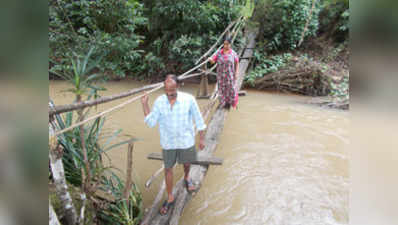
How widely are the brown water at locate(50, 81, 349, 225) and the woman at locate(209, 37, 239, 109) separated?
683 millimetres

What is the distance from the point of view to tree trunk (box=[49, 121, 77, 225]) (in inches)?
49.1

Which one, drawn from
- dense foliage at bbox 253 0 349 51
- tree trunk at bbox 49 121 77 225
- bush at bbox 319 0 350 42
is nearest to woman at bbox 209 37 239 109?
tree trunk at bbox 49 121 77 225

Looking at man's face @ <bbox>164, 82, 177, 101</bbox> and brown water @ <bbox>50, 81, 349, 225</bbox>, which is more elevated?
man's face @ <bbox>164, 82, 177, 101</bbox>

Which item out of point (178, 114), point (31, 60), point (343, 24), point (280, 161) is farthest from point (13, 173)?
point (343, 24)

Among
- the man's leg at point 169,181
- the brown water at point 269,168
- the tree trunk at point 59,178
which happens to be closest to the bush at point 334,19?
the brown water at point 269,168

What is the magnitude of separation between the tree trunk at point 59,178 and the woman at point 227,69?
2470mm

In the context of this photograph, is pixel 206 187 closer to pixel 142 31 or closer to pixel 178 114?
pixel 178 114

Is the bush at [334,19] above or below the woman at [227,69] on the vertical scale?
above

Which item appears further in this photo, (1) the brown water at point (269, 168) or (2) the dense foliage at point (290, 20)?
(2) the dense foliage at point (290, 20)

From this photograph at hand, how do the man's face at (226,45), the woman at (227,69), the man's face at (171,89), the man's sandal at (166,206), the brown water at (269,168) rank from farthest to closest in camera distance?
1. the woman at (227,69)
2. the man's face at (226,45)
3. the brown water at (269,168)
4. the man's sandal at (166,206)
5. the man's face at (171,89)

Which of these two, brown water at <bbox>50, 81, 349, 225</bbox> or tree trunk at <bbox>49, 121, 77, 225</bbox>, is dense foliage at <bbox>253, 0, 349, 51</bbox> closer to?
brown water at <bbox>50, 81, 349, 225</bbox>

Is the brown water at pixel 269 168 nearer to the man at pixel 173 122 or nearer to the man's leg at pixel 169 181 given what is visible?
the man's leg at pixel 169 181

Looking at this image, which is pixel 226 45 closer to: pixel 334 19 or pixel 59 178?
pixel 59 178

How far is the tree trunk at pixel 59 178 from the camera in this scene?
125 cm
